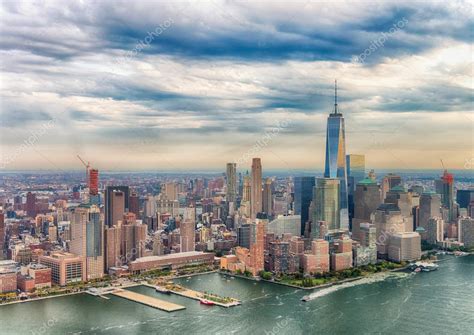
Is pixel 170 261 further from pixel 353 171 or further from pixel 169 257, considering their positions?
pixel 353 171

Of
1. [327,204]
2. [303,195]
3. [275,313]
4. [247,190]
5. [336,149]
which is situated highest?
[336,149]

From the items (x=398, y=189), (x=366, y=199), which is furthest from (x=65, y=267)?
(x=398, y=189)

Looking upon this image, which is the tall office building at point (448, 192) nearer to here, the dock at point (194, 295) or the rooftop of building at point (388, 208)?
the rooftop of building at point (388, 208)

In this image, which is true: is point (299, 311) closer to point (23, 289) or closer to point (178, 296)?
point (178, 296)

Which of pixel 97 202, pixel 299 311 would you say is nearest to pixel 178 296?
pixel 299 311

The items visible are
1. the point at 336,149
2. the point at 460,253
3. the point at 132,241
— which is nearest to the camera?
the point at 132,241

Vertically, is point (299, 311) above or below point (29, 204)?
below

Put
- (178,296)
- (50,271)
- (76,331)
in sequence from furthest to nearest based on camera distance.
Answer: (50,271), (178,296), (76,331)
